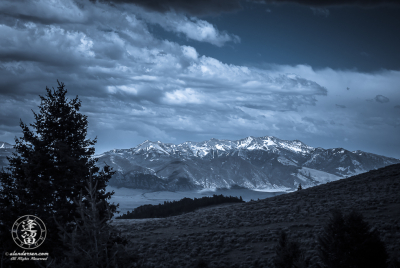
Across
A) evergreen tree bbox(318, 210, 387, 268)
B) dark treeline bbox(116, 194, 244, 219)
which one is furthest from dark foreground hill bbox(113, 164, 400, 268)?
dark treeline bbox(116, 194, 244, 219)

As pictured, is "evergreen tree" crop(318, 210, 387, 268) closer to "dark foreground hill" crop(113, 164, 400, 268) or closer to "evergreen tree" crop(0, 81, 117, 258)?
"dark foreground hill" crop(113, 164, 400, 268)

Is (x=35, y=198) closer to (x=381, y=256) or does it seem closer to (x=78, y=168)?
(x=78, y=168)

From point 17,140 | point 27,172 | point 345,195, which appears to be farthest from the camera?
point 345,195

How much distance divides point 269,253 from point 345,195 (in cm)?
2482

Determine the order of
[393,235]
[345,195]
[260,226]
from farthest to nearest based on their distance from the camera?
[345,195] → [260,226] → [393,235]

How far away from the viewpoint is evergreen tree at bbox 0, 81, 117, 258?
574 inches

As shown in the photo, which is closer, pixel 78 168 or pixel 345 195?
pixel 78 168

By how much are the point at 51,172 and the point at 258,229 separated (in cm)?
2462

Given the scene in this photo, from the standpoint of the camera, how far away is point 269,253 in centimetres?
2614

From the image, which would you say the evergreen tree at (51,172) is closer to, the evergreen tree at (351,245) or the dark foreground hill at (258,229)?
the dark foreground hill at (258,229)

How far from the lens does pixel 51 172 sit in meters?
16.1

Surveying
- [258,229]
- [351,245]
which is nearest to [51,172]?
[351,245]

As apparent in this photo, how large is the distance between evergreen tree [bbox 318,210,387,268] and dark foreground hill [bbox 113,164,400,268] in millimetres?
5091

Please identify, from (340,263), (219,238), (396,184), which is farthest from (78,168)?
(396,184)
